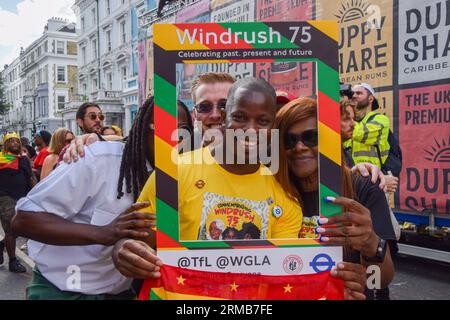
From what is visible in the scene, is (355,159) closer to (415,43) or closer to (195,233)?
(415,43)

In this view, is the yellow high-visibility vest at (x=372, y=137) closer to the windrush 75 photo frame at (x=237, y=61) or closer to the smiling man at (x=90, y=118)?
the smiling man at (x=90, y=118)

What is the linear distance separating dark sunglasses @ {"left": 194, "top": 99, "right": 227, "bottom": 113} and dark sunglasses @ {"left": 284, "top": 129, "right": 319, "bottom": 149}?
0.30m

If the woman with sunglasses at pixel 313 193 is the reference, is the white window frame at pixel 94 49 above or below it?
above

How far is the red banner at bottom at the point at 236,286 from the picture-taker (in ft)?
4.81

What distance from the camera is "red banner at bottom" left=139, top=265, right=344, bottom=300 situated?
4.81 ft

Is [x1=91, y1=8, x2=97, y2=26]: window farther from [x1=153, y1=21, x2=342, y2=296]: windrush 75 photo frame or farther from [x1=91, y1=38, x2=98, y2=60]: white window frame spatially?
[x1=153, y1=21, x2=342, y2=296]: windrush 75 photo frame

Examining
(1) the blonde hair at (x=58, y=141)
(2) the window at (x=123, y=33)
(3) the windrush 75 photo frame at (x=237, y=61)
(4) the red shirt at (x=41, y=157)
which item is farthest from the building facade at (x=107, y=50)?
(3) the windrush 75 photo frame at (x=237, y=61)

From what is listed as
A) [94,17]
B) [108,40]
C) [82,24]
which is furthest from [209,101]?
[82,24]

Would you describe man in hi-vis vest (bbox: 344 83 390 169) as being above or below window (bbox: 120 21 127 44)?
below

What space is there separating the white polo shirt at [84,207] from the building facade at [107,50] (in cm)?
2205

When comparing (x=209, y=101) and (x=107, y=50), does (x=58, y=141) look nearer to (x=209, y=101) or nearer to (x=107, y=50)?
(x=209, y=101)

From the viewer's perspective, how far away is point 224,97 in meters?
1.73

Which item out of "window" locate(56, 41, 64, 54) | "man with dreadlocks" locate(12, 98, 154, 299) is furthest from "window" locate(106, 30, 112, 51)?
"man with dreadlocks" locate(12, 98, 154, 299)

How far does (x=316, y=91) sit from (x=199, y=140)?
432 mm
